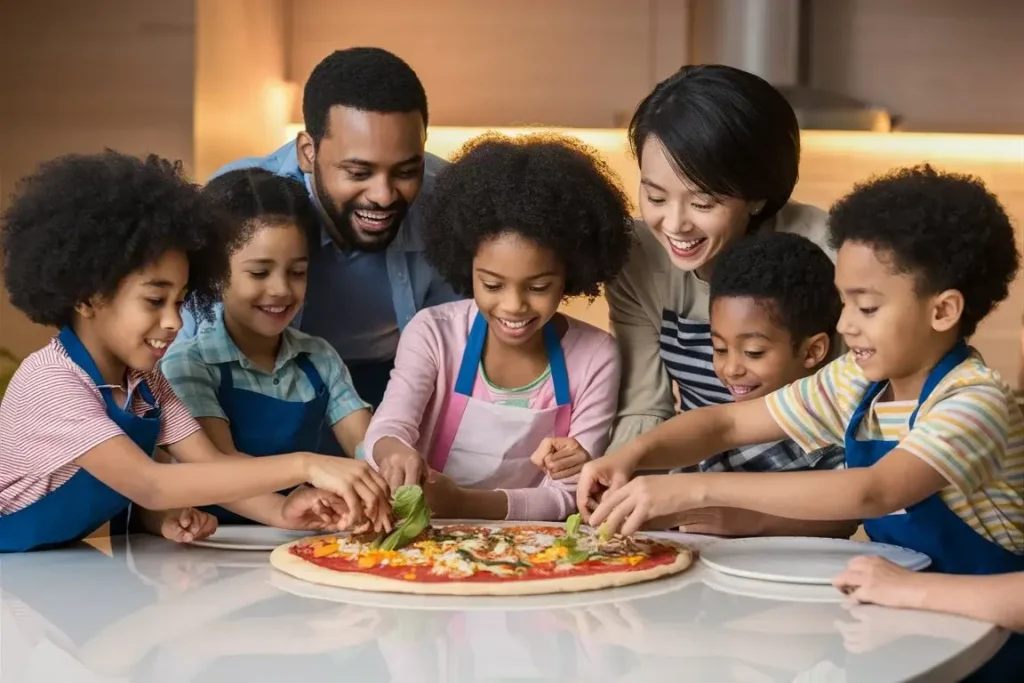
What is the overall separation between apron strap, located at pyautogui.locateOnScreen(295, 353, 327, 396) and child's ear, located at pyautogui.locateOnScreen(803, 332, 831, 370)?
2.34 ft

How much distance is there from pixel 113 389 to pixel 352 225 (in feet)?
2.14

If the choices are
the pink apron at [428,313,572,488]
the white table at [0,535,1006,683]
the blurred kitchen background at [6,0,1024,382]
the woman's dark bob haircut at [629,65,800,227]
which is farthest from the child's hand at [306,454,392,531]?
the blurred kitchen background at [6,0,1024,382]

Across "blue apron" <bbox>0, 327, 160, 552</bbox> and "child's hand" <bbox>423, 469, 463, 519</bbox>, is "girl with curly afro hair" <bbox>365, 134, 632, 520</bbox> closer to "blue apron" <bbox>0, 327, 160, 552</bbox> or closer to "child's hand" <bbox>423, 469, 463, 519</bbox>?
"child's hand" <bbox>423, 469, 463, 519</bbox>

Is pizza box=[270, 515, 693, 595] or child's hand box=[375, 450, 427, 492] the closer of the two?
pizza box=[270, 515, 693, 595]

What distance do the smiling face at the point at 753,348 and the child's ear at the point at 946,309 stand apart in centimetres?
40

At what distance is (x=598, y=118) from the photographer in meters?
3.31

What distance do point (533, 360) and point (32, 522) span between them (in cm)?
73

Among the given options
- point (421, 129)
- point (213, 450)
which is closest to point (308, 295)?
point (421, 129)

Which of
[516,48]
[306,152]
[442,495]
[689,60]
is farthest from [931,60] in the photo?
[442,495]

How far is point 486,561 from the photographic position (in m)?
1.29

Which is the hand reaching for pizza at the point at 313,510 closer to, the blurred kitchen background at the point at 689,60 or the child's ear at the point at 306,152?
the child's ear at the point at 306,152

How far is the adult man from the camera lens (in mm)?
2002

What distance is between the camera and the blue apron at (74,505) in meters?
1.43

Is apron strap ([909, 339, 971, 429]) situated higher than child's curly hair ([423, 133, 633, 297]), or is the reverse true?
child's curly hair ([423, 133, 633, 297])
